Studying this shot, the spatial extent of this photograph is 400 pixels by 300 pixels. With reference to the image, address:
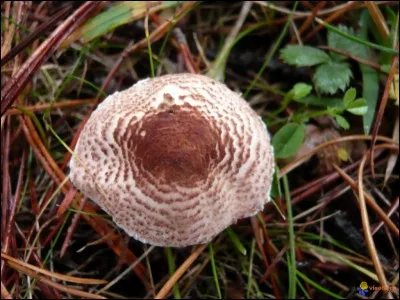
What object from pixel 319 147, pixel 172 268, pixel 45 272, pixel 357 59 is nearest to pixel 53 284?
pixel 45 272

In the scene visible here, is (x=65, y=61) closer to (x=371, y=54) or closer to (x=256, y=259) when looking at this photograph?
(x=256, y=259)

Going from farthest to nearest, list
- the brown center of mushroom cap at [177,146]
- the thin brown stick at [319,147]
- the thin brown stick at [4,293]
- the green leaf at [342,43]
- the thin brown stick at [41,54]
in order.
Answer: the green leaf at [342,43] → the thin brown stick at [319,147] → the thin brown stick at [41,54] → the thin brown stick at [4,293] → the brown center of mushroom cap at [177,146]

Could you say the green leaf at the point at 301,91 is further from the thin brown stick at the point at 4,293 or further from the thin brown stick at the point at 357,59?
the thin brown stick at the point at 4,293

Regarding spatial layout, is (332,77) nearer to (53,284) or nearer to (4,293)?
(53,284)

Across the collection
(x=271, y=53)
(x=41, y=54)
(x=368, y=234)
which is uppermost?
(x=41, y=54)

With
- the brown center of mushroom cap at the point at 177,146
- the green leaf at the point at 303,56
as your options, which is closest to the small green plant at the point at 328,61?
the green leaf at the point at 303,56

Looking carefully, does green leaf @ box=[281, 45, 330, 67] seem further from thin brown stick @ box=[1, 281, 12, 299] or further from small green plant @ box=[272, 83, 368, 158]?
thin brown stick @ box=[1, 281, 12, 299]
